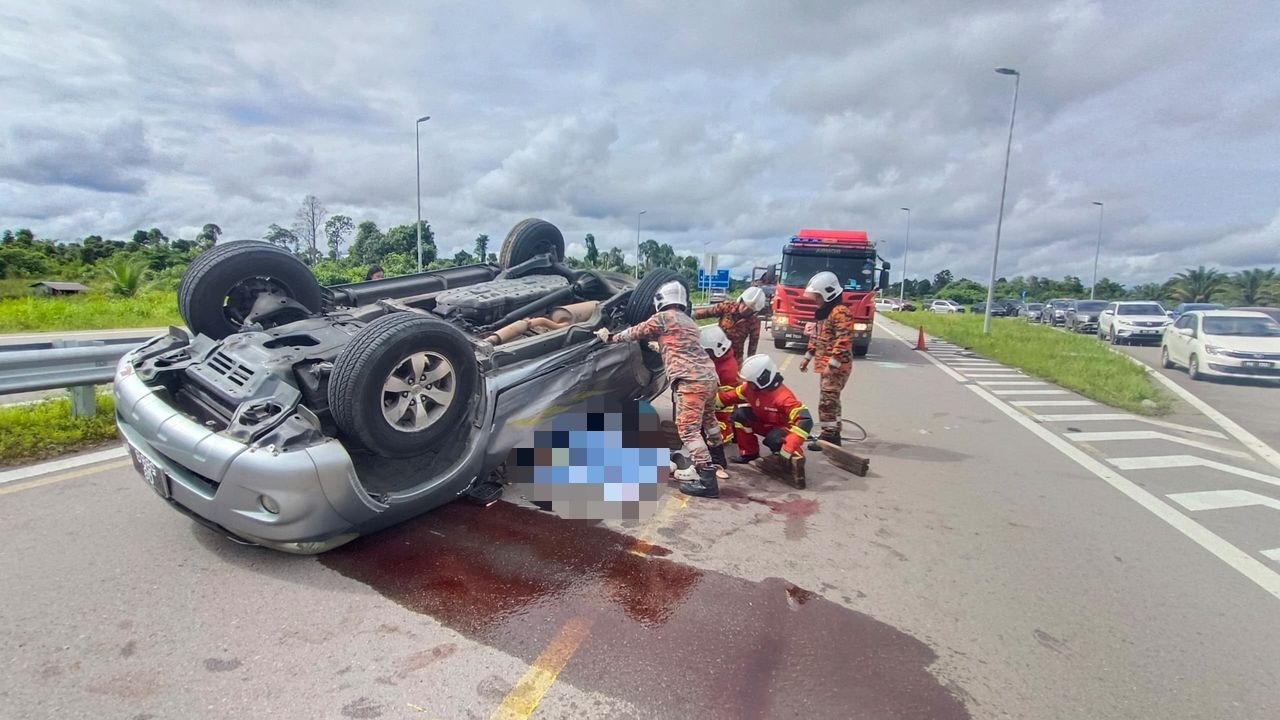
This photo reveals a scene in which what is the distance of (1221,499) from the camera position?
16.5ft

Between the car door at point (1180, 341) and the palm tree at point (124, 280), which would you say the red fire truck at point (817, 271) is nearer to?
the car door at point (1180, 341)

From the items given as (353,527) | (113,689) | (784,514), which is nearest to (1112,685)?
(784,514)

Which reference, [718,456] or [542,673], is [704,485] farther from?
[542,673]

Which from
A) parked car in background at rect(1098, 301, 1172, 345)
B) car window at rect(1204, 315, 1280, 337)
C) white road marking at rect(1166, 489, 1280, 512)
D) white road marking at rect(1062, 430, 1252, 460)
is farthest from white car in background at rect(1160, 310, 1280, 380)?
white road marking at rect(1166, 489, 1280, 512)

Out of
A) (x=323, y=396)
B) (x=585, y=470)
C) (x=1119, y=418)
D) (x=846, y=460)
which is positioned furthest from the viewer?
(x=1119, y=418)

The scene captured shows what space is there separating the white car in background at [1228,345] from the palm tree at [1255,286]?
33.8 metres

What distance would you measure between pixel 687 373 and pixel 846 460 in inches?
64.8

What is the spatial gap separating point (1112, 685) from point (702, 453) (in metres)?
2.60

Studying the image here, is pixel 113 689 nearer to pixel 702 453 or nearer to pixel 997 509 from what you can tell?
pixel 702 453

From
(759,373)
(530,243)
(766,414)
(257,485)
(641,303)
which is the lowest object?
(766,414)

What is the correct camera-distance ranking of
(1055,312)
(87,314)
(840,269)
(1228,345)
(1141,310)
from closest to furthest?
(1228,345)
(840,269)
(87,314)
(1141,310)
(1055,312)

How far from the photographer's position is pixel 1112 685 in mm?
2578

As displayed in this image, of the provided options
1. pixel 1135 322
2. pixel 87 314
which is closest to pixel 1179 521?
pixel 1135 322

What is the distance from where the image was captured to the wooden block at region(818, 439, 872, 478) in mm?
5227
